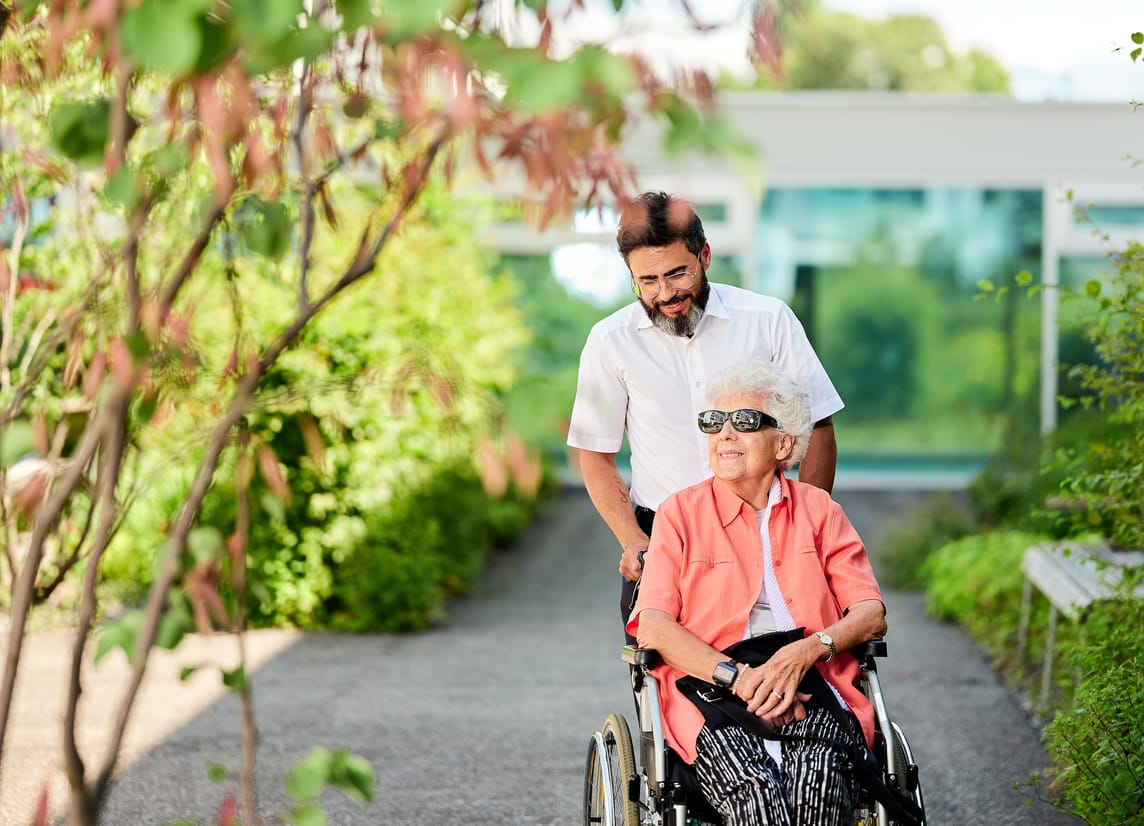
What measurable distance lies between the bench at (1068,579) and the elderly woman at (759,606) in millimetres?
1702

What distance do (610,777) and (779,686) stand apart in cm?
48

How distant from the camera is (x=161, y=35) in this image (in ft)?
4.72

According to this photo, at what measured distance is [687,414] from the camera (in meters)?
3.65

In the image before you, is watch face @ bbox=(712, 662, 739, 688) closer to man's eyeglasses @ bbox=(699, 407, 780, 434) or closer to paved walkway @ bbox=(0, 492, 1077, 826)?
man's eyeglasses @ bbox=(699, 407, 780, 434)

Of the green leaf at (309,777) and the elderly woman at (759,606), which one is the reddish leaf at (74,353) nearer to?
the green leaf at (309,777)

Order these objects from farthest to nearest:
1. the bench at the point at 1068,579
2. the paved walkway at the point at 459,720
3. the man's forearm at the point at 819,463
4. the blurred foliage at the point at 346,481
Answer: the blurred foliage at the point at 346,481, the bench at the point at 1068,579, the paved walkway at the point at 459,720, the man's forearm at the point at 819,463

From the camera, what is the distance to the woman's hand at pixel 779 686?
9.80ft

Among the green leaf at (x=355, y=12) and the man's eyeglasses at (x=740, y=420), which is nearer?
the green leaf at (x=355, y=12)

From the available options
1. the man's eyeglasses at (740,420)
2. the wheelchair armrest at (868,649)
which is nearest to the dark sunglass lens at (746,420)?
the man's eyeglasses at (740,420)

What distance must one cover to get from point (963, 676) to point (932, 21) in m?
53.0

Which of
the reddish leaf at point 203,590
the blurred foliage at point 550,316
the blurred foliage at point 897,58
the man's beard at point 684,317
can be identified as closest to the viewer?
the reddish leaf at point 203,590

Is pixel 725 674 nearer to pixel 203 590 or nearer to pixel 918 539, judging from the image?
pixel 203 590

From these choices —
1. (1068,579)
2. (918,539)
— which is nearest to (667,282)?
(1068,579)

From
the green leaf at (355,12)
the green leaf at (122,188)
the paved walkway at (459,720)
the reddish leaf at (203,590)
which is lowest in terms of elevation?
the paved walkway at (459,720)
